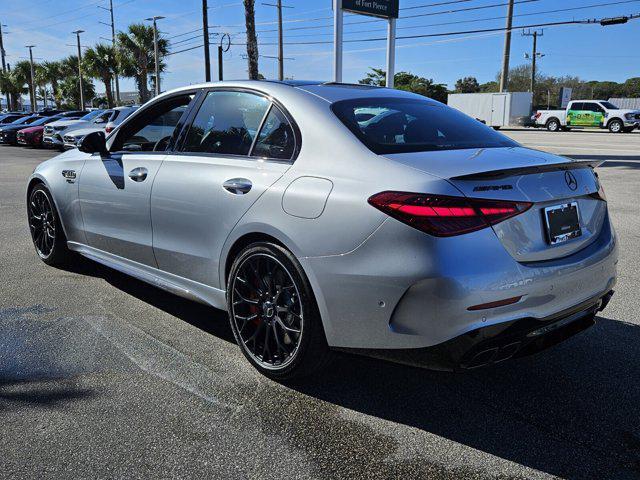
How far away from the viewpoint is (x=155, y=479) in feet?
7.72

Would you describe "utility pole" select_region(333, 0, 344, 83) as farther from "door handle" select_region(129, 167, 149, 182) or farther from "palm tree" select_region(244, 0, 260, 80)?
"door handle" select_region(129, 167, 149, 182)

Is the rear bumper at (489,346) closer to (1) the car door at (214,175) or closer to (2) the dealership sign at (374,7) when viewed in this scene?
(1) the car door at (214,175)

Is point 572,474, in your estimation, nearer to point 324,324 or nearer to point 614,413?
point 614,413

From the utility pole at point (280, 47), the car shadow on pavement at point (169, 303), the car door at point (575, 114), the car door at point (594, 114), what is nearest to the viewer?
the car shadow on pavement at point (169, 303)

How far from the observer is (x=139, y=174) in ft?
13.1

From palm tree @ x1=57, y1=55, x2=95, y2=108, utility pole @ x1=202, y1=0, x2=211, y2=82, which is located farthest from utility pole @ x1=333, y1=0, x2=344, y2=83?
palm tree @ x1=57, y1=55, x2=95, y2=108

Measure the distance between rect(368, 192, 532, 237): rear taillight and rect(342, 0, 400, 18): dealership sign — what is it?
1931 centimetres

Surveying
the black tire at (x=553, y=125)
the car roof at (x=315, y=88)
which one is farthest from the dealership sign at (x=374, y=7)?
the black tire at (x=553, y=125)

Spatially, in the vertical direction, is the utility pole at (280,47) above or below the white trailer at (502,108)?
above

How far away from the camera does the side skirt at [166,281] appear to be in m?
3.52

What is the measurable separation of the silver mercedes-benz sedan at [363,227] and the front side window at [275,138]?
0.01 m

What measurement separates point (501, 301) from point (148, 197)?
245cm

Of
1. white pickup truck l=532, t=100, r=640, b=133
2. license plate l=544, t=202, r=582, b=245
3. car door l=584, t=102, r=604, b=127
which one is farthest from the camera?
car door l=584, t=102, r=604, b=127

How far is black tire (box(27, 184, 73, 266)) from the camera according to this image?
519cm
